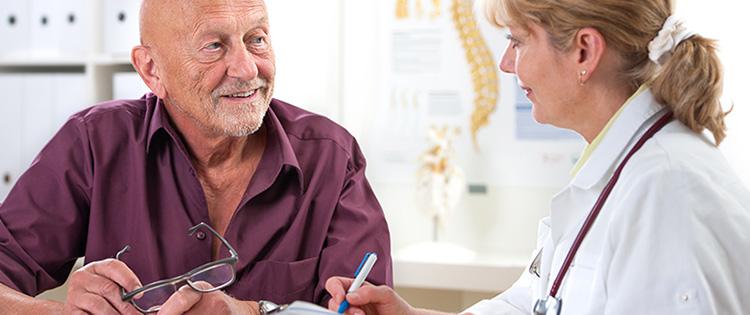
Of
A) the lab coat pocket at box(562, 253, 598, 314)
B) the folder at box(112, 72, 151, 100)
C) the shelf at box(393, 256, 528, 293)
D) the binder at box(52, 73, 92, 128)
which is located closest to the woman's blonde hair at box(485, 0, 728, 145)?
the lab coat pocket at box(562, 253, 598, 314)

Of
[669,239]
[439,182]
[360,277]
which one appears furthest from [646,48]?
[439,182]

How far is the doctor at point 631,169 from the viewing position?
1.25m

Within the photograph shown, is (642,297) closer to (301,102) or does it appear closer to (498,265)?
(498,265)

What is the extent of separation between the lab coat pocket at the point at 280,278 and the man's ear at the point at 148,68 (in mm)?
379

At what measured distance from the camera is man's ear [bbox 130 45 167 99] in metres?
1.78

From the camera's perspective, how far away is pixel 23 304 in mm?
1555

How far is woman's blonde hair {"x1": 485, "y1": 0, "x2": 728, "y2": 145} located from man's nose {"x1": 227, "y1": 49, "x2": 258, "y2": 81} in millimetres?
498

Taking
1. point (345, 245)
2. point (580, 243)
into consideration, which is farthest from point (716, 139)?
point (345, 245)

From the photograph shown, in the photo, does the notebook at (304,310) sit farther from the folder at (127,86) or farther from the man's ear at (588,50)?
the folder at (127,86)

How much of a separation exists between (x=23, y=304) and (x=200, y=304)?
0.33 metres

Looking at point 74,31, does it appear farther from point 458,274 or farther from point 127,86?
point 458,274

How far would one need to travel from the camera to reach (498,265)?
2.91 m

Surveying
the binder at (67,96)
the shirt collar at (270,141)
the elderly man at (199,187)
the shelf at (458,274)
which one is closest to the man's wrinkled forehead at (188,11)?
the elderly man at (199,187)

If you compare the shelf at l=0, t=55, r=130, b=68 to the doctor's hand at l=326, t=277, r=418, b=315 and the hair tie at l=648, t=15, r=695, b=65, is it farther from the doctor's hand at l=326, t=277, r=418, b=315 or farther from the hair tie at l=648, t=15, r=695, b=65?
the hair tie at l=648, t=15, r=695, b=65
